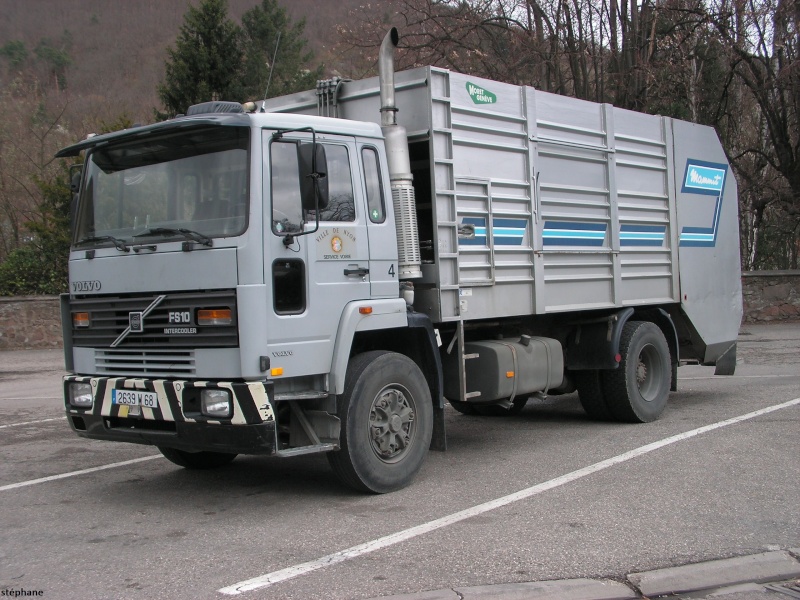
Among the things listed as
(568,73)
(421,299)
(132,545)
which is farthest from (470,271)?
(568,73)

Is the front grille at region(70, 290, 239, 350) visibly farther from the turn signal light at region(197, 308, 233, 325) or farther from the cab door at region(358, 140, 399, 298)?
the cab door at region(358, 140, 399, 298)

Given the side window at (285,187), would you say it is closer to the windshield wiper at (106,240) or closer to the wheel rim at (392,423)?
the windshield wiper at (106,240)

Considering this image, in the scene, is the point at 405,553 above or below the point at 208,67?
below

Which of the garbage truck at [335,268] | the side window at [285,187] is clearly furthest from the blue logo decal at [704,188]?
the side window at [285,187]

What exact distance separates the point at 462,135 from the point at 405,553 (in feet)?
12.2

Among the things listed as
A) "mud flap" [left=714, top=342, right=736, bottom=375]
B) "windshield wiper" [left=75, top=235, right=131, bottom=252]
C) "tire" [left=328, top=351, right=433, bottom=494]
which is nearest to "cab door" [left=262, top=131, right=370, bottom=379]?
"tire" [left=328, top=351, right=433, bottom=494]

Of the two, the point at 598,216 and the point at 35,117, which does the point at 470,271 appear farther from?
the point at 35,117

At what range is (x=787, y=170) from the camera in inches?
964

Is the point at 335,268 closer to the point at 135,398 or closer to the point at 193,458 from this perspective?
the point at 135,398

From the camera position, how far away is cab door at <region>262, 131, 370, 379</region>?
5.98m

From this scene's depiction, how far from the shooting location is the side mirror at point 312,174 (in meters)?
6.09

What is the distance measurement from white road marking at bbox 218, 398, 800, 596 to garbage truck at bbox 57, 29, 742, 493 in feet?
2.66

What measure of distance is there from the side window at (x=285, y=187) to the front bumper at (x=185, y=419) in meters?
1.12

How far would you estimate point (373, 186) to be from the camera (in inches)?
265
